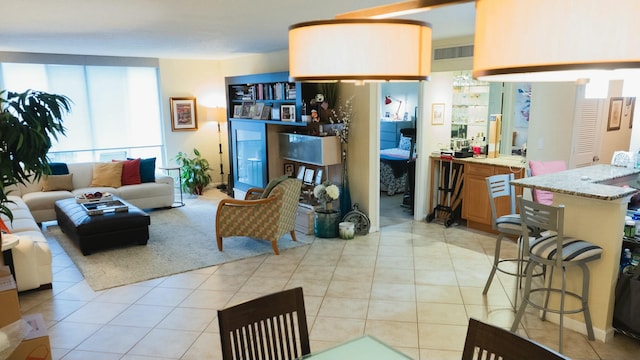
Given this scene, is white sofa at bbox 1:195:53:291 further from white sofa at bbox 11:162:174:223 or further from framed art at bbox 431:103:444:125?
framed art at bbox 431:103:444:125

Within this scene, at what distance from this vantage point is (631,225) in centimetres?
328

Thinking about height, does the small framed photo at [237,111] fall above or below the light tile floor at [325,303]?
above

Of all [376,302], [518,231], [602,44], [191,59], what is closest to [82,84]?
[191,59]

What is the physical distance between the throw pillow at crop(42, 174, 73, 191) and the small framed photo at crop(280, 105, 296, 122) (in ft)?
10.8

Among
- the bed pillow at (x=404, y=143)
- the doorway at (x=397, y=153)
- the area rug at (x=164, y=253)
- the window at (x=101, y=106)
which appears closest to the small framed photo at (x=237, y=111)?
the window at (x=101, y=106)

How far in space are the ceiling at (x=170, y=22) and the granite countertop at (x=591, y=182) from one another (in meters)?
1.45

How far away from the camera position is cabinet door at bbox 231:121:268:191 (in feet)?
22.9

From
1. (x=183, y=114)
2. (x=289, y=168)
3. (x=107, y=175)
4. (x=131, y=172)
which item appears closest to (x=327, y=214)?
(x=289, y=168)

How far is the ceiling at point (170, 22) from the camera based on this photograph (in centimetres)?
343

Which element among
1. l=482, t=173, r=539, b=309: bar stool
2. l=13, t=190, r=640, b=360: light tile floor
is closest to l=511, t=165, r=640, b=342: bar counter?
l=13, t=190, r=640, b=360: light tile floor

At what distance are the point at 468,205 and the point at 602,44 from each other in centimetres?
554

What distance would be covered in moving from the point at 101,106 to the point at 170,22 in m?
4.37

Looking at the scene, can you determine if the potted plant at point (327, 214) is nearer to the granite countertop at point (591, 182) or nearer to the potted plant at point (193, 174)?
the granite countertop at point (591, 182)

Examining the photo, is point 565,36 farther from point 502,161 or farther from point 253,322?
point 502,161
